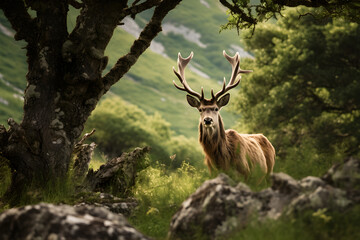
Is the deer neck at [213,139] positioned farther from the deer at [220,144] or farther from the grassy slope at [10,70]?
the grassy slope at [10,70]

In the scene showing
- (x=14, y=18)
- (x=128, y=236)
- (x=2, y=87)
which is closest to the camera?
(x=128, y=236)

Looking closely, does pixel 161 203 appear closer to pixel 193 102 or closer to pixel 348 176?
pixel 348 176

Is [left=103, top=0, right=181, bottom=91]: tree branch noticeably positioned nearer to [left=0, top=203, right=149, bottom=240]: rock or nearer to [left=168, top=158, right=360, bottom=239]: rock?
[left=168, top=158, right=360, bottom=239]: rock

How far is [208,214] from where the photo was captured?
161 inches

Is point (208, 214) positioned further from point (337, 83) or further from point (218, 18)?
point (218, 18)

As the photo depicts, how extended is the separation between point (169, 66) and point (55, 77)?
4038 inches

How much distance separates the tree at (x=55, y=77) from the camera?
6.66 meters

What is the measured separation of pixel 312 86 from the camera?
2225 cm

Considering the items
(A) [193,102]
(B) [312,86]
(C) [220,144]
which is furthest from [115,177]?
(B) [312,86]

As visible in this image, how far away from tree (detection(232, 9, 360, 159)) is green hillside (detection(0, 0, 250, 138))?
38757 mm

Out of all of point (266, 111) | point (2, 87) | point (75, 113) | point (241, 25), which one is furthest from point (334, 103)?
point (2, 87)

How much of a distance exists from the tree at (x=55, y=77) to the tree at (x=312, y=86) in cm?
1468

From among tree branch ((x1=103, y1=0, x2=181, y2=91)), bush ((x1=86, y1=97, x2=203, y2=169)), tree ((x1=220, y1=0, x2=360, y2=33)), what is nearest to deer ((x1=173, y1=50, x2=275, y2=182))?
tree ((x1=220, y1=0, x2=360, y2=33))

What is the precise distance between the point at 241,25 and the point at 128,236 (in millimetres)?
6205
